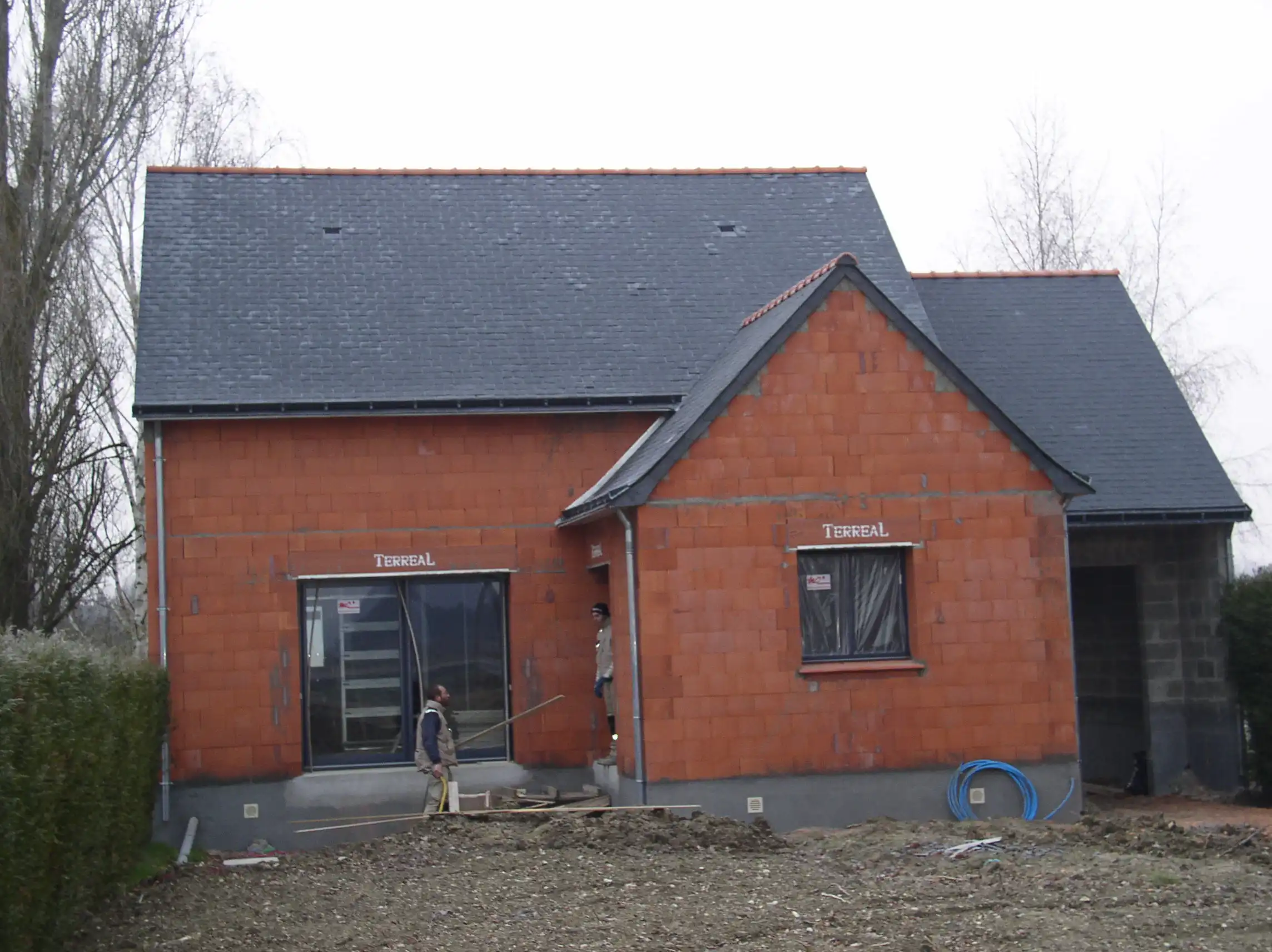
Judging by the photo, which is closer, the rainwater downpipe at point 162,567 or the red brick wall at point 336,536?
the rainwater downpipe at point 162,567

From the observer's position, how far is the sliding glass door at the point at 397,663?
17328 millimetres

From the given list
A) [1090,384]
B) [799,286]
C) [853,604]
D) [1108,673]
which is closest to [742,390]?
[799,286]

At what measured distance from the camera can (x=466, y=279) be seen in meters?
19.5

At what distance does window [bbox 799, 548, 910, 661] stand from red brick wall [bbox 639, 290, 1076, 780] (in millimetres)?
249

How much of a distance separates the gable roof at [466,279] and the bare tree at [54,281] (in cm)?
244

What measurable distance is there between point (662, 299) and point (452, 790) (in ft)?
22.4

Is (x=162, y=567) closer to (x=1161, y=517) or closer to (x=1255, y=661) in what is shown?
(x=1161, y=517)

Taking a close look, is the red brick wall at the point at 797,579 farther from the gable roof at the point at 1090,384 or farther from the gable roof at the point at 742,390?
the gable roof at the point at 1090,384

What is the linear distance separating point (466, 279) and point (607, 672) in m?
5.66

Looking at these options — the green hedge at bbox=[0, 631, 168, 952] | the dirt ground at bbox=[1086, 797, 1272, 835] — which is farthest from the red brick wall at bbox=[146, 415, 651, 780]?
the dirt ground at bbox=[1086, 797, 1272, 835]

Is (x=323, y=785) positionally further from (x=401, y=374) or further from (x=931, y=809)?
(x=931, y=809)

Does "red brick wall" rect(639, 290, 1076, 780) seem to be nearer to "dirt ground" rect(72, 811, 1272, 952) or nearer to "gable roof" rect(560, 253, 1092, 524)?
"gable roof" rect(560, 253, 1092, 524)

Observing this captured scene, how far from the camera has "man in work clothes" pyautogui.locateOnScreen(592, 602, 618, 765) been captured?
16.5m

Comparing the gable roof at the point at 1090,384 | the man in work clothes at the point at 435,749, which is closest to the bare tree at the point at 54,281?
the man in work clothes at the point at 435,749
